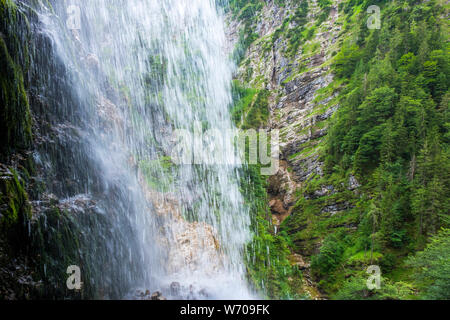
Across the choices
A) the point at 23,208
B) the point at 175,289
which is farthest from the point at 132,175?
the point at 23,208

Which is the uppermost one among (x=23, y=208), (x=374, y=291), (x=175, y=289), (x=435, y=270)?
(x=23, y=208)

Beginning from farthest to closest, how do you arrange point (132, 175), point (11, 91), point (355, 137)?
point (355, 137), point (132, 175), point (11, 91)

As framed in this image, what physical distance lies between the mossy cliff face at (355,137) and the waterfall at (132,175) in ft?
18.7

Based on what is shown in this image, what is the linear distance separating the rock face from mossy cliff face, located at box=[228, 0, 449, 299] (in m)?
0.21

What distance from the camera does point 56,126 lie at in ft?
40.2

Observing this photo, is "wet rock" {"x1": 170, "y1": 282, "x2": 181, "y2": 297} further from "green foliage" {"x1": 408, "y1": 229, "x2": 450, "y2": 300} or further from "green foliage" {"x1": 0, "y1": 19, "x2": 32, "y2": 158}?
"green foliage" {"x1": 408, "y1": 229, "x2": 450, "y2": 300}

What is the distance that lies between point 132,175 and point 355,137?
3116 cm

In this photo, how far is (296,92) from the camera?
165ft

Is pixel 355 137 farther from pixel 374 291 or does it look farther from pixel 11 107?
pixel 11 107

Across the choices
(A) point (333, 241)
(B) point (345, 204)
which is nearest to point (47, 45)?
(A) point (333, 241)

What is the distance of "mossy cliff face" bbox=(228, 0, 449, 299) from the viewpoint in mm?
24484

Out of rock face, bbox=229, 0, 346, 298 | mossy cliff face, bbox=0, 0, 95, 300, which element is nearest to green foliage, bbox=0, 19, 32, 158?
mossy cliff face, bbox=0, 0, 95, 300

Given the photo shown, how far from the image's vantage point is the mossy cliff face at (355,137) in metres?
24.5
